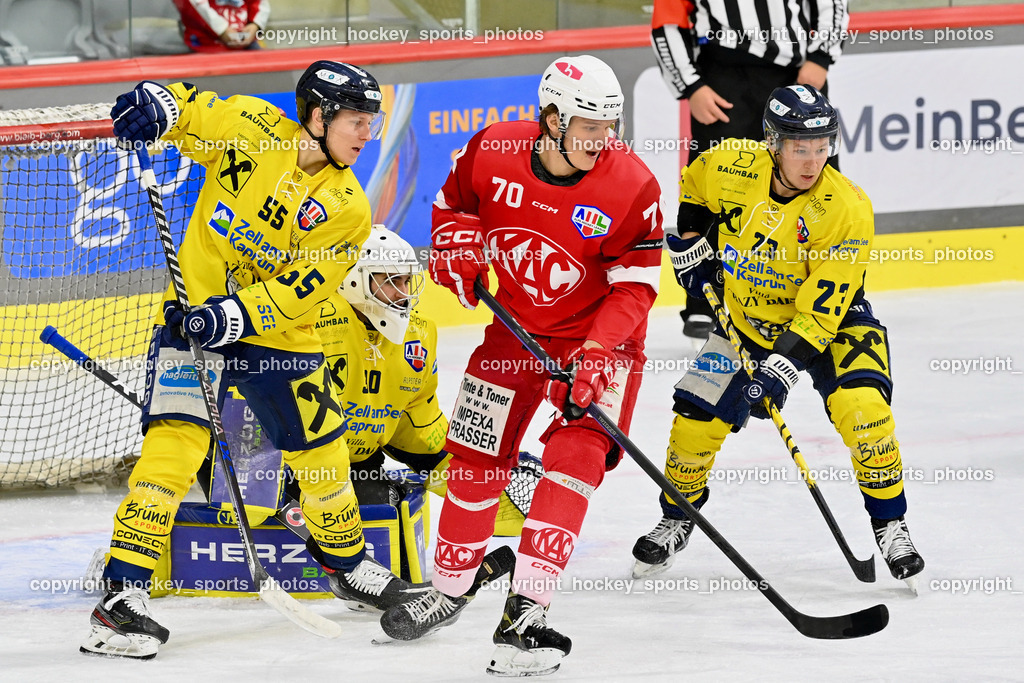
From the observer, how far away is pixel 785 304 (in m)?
4.00


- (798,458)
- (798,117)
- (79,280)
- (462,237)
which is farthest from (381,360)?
(79,280)

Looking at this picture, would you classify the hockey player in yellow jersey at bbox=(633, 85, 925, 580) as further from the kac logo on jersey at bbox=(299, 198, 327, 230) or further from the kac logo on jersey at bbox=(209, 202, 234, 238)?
the kac logo on jersey at bbox=(209, 202, 234, 238)

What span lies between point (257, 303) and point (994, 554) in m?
2.34

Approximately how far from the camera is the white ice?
3.25m

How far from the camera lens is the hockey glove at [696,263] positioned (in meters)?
4.08

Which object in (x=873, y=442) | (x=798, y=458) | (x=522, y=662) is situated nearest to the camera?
(x=522, y=662)

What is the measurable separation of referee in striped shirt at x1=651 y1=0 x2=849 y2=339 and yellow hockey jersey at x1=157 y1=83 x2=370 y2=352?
9.39 ft

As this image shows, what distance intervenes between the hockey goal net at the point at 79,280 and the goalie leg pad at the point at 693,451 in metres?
2.09

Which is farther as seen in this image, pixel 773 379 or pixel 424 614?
pixel 773 379

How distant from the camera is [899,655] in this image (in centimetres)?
334

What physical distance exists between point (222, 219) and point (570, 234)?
87 cm

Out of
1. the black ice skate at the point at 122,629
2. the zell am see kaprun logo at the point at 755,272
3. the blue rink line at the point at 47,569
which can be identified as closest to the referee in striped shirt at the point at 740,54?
the zell am see kaprun logo at the point at 755,272

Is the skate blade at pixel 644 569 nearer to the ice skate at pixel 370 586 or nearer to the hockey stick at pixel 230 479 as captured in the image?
the ice skate at pixel 370 586

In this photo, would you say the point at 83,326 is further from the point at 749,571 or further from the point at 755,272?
the point at 749,571
